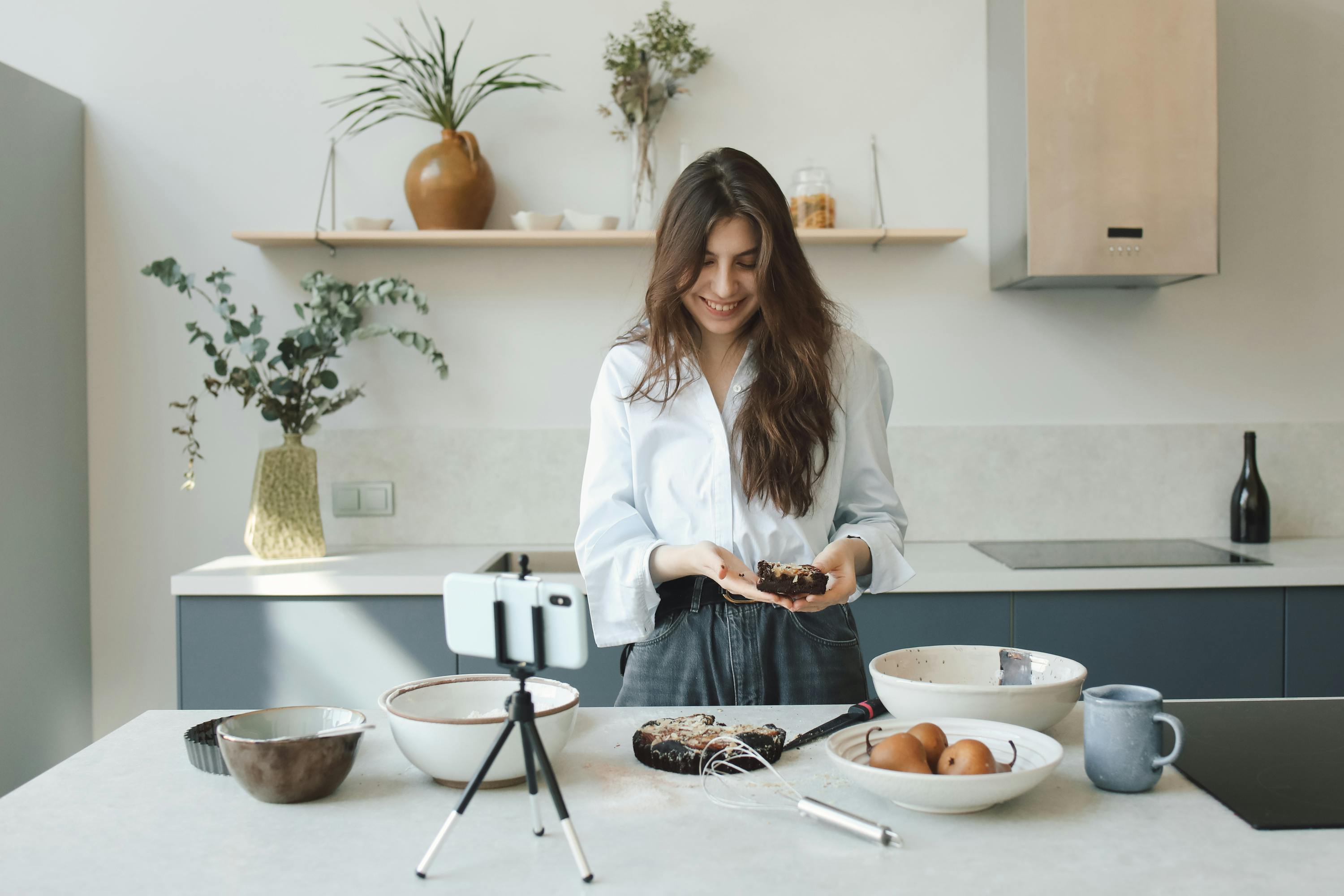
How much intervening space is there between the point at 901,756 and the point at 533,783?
34 cm

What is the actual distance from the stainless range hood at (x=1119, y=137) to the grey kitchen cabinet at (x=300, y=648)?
67.6 inches

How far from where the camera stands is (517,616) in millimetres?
900

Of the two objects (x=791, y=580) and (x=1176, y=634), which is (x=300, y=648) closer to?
(x=791, y=580)

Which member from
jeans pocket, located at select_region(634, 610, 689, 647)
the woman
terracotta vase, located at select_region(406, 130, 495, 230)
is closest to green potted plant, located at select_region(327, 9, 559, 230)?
terracotta vase, located at select_region(406, 130, 495, 230)

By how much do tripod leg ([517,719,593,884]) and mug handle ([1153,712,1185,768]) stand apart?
0.55 meters

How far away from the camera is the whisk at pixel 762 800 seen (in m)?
0.89

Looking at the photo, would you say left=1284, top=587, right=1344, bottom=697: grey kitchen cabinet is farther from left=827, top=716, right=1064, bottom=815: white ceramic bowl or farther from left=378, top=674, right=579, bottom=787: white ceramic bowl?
left=378, top=674, right=579, bottom=787: white ceramic bowl

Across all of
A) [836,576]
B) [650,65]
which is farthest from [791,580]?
[650,65]

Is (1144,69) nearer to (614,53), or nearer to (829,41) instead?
(829,41)

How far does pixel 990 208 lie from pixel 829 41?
630 mm

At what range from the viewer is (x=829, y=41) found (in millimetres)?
2777

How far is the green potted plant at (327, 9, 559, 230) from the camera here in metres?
2.61

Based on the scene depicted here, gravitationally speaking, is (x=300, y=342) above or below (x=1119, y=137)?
below

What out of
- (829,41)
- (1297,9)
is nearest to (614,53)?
(829,41)
